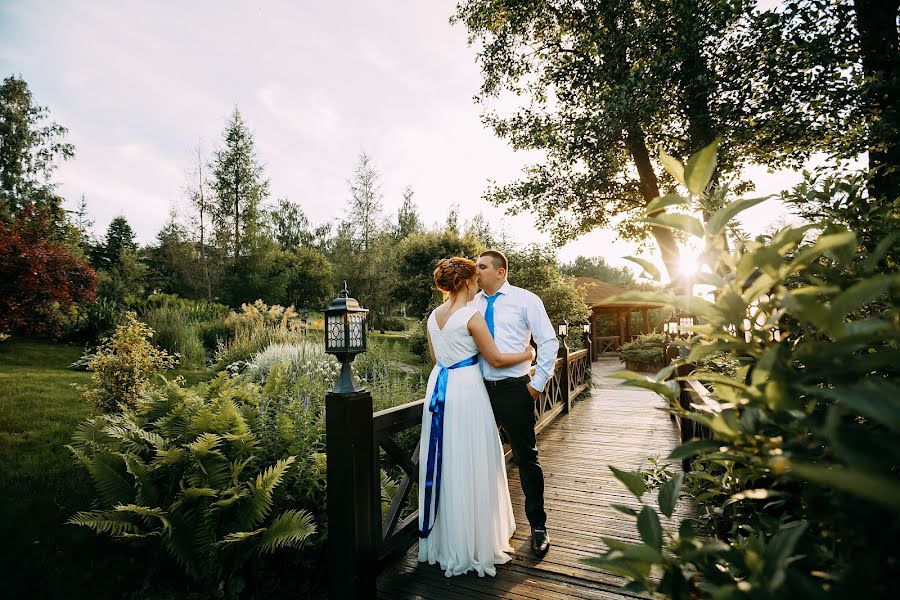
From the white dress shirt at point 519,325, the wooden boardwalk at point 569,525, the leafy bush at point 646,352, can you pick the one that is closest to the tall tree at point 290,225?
the leafy bush at point 646,352

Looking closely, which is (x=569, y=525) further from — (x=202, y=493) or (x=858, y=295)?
(x=858, y=295)

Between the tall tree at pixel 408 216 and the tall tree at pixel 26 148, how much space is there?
21839 millimetres

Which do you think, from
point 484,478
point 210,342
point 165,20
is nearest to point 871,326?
point 484,478

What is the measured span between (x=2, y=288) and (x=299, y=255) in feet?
75.1

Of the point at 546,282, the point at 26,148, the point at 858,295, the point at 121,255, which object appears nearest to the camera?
the point at 858,295

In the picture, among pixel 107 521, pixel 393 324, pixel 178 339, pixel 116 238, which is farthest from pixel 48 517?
pixel 116 238

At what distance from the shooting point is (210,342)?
1097 cm

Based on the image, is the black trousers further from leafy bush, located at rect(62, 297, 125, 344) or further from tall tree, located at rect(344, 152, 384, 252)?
tall tree, located at rect(344, 152, 384, 252)

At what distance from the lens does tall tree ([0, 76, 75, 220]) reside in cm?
1928

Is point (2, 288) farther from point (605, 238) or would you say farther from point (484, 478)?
point (605, 238)

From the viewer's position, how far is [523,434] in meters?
3.11

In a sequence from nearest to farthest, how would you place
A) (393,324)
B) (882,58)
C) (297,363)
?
1. (882,58)
2. (297,363)
3. (393,324)

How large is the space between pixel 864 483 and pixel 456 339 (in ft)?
8.44

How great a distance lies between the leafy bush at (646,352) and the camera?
18.2 metres
